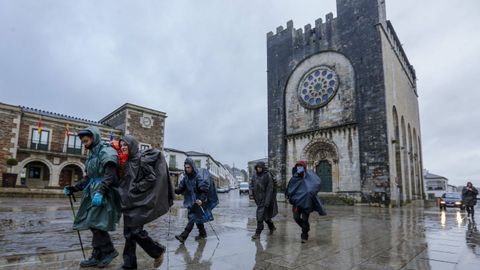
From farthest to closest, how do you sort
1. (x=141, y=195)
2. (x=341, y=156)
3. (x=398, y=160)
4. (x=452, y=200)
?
1. (x=398, y=160)
2. (x=341, y=156)
3. (x=452, y=200)
4. (x=141, y=195)

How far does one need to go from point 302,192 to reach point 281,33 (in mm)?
22719

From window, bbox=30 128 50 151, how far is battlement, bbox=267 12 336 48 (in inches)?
870

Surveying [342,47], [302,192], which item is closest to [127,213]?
[302,192]

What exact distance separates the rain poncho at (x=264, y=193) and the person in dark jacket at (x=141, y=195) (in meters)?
2.51

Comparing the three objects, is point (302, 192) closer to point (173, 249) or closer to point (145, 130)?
point (173, 249)

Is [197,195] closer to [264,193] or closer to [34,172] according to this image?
[264,193]

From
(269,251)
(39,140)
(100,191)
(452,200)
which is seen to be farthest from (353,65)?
(39,140)

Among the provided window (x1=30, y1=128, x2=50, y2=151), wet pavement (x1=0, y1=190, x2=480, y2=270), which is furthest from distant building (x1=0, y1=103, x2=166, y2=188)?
wet pavement (x1=0, y1=190, x2=480, y2=270)

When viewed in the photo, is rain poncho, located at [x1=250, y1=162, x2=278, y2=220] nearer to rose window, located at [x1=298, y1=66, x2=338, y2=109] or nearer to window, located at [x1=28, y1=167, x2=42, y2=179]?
rose window, located at [x1=298, y1=66, x2=338, y2=109]

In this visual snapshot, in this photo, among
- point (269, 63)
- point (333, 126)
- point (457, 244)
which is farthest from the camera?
point (269, 63)

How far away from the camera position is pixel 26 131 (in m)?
24.5

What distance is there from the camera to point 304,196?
217 inches

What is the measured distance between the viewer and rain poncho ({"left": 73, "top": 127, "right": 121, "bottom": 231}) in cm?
329

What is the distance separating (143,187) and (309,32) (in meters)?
23.5
